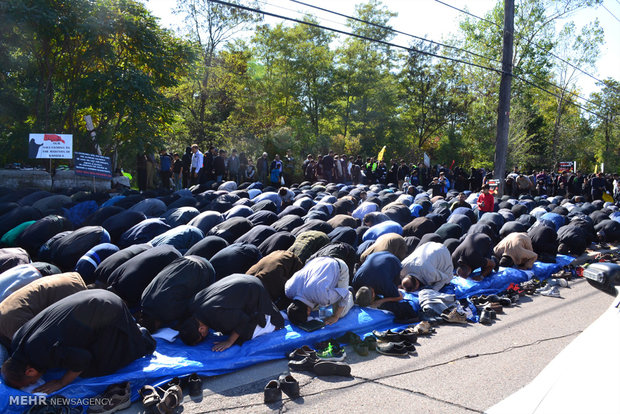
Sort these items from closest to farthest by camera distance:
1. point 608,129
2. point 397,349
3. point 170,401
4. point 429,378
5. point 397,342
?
point 170,401, point 429,378, point 397,349, point 397,342, point 608,129

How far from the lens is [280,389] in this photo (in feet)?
15.2

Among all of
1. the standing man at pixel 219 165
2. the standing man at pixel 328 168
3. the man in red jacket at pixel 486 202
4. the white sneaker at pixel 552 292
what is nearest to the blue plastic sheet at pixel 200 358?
the white sneaker at pixel 552 292

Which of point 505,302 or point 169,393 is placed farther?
point 505,302

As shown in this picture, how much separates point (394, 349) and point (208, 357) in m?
2.19

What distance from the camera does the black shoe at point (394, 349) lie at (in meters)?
5.67

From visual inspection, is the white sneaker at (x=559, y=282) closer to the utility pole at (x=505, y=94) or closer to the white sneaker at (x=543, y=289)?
the white sneaker at (x=543, y=289)

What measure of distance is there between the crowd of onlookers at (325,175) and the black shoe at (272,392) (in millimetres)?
13525

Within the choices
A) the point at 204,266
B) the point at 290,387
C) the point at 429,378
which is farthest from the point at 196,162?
the point at 429,378

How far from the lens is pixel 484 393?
449cm

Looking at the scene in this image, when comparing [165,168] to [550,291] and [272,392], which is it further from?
[272,392]

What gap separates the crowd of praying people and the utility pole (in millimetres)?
3955

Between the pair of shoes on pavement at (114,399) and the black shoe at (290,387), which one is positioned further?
the black shoe at (290,387)

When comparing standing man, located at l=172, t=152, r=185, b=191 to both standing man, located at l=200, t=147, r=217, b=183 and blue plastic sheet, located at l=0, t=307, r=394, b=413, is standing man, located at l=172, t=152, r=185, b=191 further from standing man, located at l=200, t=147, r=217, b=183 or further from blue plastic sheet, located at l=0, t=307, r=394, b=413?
blue plastic sheet, located at l=0, t=307, r=394, b=413

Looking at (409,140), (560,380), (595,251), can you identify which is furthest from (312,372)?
(409,140)
